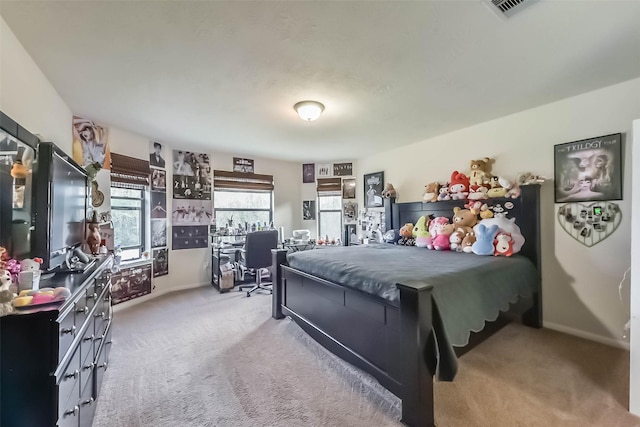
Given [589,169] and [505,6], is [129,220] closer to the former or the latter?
[505,6]

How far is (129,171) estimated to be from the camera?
368cm

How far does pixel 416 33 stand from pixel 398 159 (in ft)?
9.71

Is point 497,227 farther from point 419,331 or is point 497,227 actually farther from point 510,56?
point 419,331

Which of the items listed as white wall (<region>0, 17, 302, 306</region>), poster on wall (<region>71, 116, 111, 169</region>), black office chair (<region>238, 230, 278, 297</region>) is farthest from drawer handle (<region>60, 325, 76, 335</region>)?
black office chair (<region>238, 230, 278, 297</region>)

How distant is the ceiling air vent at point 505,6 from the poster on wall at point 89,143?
3974 millimetres

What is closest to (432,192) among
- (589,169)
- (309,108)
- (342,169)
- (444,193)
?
(444,193)

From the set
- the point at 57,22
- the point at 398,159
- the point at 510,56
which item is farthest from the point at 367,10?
the point at 398,159

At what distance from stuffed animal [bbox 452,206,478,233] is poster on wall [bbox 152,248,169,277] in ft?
14.0

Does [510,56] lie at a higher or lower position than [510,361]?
higher

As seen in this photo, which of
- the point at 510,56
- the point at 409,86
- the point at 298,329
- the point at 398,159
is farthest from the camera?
the point at 398,159

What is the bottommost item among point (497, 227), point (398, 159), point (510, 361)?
point (510, 361)

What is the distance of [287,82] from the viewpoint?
2301mm

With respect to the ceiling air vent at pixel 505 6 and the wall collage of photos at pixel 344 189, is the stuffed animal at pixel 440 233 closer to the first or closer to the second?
the wall collage of photos at pixel 344 189

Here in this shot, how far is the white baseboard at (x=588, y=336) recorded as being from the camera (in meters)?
2.45
